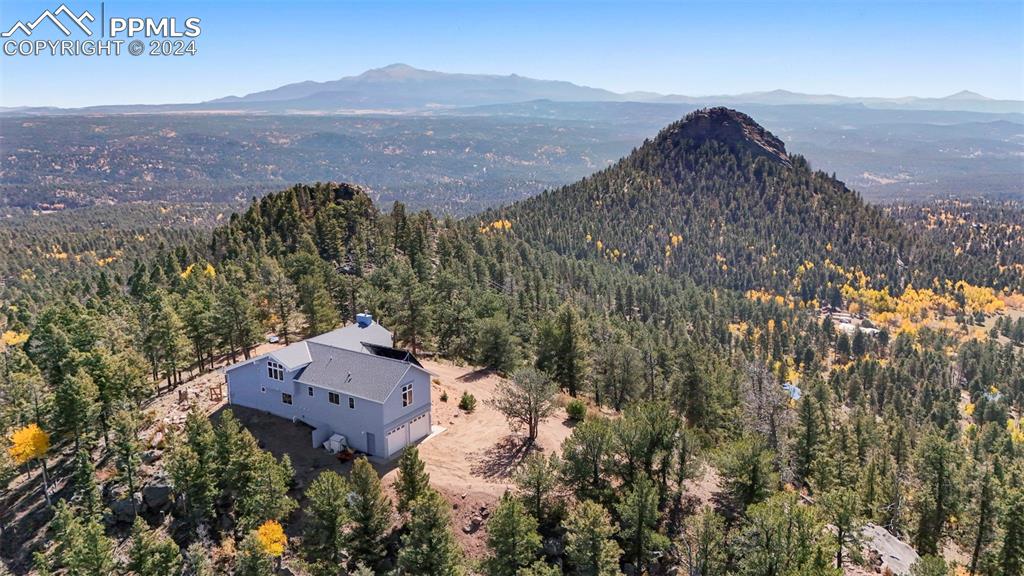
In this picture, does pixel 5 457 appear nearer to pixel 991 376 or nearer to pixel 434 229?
pixel 434 229

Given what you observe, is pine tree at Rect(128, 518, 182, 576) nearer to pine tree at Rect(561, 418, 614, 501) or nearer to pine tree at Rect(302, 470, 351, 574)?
pine tree at Rect(302, 470, 351, 574)

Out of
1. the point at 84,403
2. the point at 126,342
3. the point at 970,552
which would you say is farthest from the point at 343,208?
the point at 970,552

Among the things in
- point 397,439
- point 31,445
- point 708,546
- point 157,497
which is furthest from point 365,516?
point 31,445

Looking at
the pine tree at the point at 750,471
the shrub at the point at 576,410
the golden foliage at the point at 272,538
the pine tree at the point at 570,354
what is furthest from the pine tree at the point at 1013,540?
the golden foliage at the point at 272,538

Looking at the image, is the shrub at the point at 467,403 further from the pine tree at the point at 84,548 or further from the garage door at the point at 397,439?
the pine tree at the point at 84,548

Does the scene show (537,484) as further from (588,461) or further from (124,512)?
(124,512)

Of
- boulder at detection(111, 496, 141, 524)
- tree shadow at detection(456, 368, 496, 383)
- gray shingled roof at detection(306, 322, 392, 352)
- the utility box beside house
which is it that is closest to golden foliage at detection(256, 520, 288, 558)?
the utility box beside house
